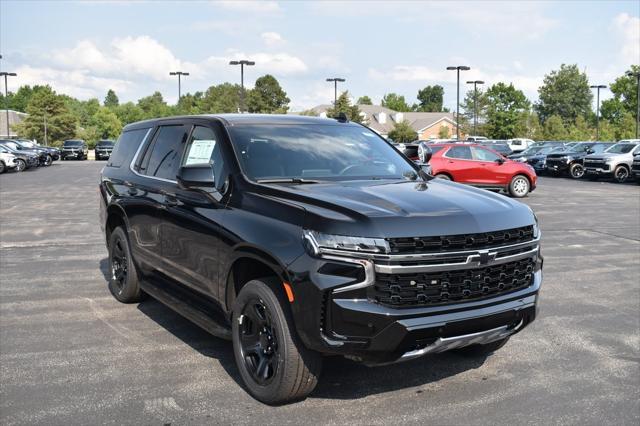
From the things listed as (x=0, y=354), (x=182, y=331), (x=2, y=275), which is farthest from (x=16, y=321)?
(x=2, y=275)

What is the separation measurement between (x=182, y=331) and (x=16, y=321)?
161 cm

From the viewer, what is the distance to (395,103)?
148625 mm

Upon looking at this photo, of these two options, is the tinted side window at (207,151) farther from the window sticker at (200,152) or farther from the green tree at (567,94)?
the green tree at (567,94)

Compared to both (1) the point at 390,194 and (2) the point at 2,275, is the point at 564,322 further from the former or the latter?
(2) the point at 2,275

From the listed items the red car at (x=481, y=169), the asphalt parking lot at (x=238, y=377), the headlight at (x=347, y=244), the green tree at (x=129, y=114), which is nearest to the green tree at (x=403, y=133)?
the red car at (x=481, y=169)

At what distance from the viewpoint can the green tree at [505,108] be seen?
91.1 metres

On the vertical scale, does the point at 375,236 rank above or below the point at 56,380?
above

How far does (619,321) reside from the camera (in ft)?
20.2

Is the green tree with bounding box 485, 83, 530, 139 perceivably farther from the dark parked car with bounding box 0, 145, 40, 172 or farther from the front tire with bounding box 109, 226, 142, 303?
the front tire with bounding box 109, 226, 142, 303

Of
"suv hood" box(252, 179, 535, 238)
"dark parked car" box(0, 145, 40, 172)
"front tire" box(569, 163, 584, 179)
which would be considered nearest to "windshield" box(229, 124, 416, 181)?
"suv hood" box(252, 179, 535, 238)

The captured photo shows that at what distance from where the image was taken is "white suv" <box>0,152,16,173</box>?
33.1m

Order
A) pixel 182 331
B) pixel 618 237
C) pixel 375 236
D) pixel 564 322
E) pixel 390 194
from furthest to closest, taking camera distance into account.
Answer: pixel 618 237 < pixel 564 322 < pixel 182 331 < pixel 390 194 < pixel 375 236

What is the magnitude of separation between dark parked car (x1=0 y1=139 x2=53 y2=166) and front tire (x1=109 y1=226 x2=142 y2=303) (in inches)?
1268

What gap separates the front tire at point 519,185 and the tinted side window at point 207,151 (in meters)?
17.3
